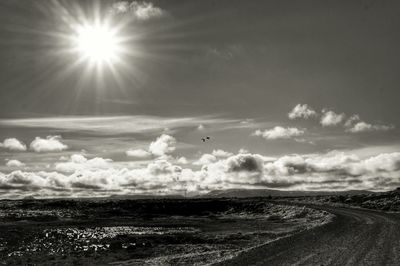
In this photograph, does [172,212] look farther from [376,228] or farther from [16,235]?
[376,228]

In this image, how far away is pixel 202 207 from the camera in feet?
361

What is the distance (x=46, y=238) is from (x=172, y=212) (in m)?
61.6

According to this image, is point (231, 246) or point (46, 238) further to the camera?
point (46, 238)

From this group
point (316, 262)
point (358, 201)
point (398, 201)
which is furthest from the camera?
point (358, 201)

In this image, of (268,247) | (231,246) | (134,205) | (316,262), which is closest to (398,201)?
(231,246)

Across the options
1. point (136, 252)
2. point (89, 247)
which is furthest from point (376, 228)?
point (89, 247)

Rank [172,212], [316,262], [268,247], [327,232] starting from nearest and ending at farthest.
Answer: [316,262]
[268,247]
[327,232]
[172,212]

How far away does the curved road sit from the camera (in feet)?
73.3

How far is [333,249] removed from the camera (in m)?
26.0

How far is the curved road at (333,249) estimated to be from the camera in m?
22.3

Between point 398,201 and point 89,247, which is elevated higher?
point 398,201

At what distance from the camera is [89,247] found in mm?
38000

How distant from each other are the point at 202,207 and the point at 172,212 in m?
8.17

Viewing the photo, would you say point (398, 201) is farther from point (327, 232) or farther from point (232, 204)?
point (232, 204)
